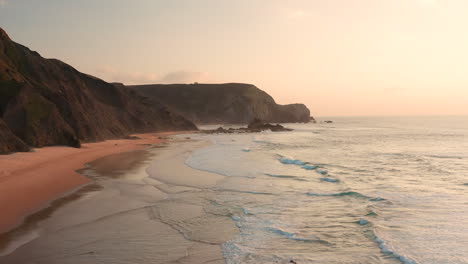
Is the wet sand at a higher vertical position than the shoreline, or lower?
lower

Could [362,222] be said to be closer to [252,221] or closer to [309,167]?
[252,221]

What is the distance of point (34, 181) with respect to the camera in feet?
49.3

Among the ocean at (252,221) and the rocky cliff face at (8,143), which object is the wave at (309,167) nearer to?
the ocean at (252,221)

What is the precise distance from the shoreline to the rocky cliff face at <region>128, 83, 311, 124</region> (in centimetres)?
13168

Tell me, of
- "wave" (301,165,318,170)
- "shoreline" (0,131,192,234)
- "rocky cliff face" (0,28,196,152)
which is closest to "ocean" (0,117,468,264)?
"shoreline" (0,131,192,234)

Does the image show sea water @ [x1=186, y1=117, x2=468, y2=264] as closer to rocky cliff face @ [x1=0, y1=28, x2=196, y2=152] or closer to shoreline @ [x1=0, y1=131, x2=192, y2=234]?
shoreline @ [x1=0, y1=131, x2=192, y2=234]

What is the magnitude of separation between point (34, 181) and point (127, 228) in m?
8.11

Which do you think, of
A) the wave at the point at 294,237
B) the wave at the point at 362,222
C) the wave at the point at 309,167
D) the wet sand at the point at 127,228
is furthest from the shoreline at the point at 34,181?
the wave at the point at 309,167

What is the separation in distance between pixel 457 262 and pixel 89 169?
18.6 meters

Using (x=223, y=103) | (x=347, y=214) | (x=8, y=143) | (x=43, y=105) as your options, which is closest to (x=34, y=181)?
(x=8, y=143)

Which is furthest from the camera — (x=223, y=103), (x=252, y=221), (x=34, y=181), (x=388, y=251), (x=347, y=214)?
(x=223, y=103)

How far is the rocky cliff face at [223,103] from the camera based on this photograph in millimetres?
158000

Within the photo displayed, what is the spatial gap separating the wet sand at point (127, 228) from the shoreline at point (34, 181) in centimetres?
52

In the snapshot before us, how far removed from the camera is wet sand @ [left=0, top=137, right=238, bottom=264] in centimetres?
732
